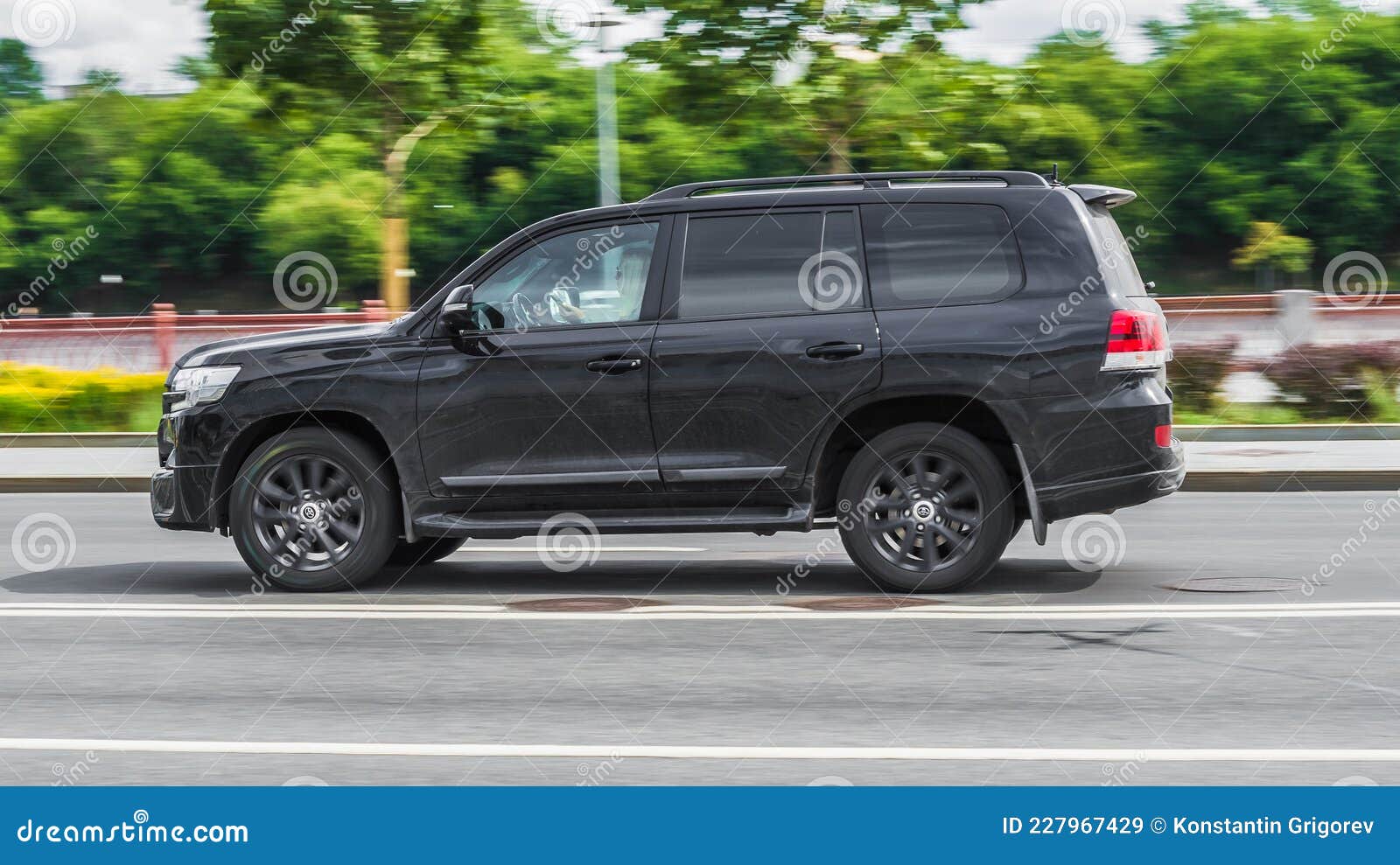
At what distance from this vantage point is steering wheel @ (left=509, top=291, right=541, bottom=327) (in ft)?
26.8

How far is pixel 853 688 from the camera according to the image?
602 cm

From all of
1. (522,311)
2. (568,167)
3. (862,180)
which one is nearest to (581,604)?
(522,311)

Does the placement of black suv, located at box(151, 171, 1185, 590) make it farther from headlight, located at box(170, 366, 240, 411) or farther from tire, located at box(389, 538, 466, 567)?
tire, located at box(389, 538, 466, 567)

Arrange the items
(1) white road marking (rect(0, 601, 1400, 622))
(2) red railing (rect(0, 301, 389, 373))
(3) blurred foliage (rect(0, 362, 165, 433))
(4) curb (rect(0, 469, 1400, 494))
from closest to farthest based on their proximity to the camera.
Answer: (1) white road marking (rect(0, 601, 1400, 622)), (4) curb (rect(0, 469, 1400, 494)), (3) blurred foliage (rect(0, 362, 165, 433)), (2) red railing (rect(0, 301, 389, 373))

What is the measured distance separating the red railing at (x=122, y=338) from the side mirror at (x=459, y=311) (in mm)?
14524

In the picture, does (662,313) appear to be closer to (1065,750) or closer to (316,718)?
(316,718)

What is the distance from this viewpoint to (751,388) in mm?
7926

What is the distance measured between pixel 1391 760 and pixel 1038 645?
197 centimetres

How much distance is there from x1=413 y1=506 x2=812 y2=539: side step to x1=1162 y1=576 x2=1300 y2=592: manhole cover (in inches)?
74.4

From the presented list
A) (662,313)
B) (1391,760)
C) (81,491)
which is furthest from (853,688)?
(81,491)

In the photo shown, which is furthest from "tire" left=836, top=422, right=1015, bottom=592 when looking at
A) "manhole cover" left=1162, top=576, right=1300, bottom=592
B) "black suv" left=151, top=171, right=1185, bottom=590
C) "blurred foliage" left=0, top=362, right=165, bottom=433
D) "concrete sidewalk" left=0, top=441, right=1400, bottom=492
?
"blurred foliage" left=0, top=362, right=165, bottom=433

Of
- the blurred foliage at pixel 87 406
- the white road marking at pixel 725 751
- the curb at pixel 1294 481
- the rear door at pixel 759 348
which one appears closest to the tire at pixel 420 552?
the rear door at pixel 759 348

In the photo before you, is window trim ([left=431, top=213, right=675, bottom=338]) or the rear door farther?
window trim ([left=431, top=213, right=675, bottom=338])

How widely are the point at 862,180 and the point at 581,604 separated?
2.47 meters
